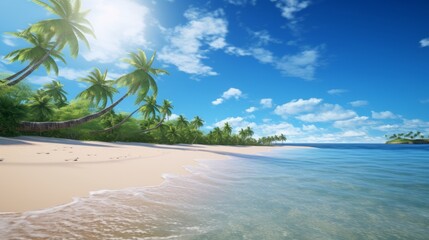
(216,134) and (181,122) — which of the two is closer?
(181,122)

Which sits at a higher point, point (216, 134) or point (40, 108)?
point (40, 108)

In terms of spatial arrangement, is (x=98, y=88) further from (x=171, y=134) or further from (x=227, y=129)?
(x=227, y=129)

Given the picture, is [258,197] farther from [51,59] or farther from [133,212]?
[51,59]

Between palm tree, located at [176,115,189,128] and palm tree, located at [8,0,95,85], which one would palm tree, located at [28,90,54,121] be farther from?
palm tree, located at [176,115,189,128]

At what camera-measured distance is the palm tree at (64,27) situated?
21312 millimetres

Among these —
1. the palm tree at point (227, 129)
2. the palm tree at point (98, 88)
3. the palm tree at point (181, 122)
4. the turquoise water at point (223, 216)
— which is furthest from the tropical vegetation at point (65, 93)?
the palm tree at point (227, 129)

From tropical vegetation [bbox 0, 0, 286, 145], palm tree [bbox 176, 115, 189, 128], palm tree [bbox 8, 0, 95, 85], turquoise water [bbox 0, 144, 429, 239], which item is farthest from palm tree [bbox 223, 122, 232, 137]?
turquoise water [bbox 0, 144, 429, 239]

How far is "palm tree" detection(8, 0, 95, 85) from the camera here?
21.3m

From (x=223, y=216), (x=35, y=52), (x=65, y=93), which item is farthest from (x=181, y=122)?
(x=223, y=216)

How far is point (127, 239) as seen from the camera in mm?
2688

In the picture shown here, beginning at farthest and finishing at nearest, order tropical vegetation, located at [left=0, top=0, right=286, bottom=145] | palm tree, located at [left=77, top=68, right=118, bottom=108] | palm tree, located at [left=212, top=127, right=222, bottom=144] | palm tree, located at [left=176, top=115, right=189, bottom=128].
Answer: palm tree, located at [left=212, top=127, right=222, bottom=144] → palm tree, located at [left=176, top=115, right=189, bottom=128] → palm tree, located at [left=77, top=68, right=118, bottom=108] → tropical vegetation, located at [left=0, top=0, right=286, bottom=145]

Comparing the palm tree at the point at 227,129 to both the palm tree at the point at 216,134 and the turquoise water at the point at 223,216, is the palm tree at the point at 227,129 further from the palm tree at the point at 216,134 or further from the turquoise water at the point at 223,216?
the turquoise water at the point at 223,216

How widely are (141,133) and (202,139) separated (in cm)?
2815

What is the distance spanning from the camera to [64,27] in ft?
72.5
